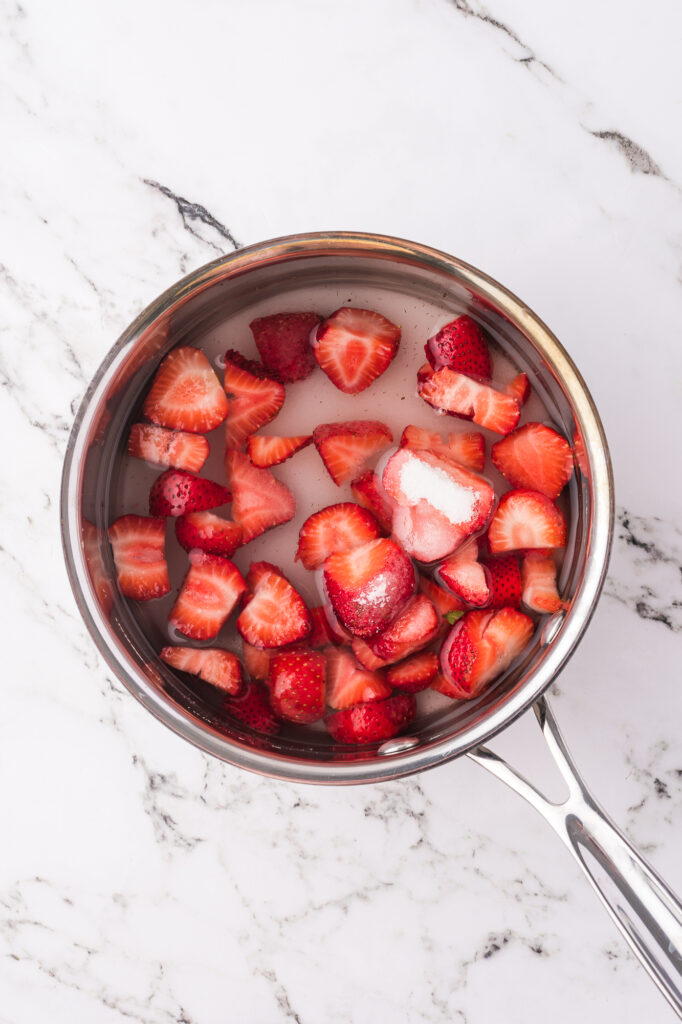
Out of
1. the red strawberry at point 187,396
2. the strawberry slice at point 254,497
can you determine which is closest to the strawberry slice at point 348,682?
the strawberry slice at point 254,497

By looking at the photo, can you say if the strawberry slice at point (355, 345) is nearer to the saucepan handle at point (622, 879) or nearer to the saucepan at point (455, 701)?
the saucepan at point (455, 701)

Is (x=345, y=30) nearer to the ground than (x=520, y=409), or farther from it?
farther from it

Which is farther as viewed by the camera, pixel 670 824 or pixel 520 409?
pixel 670 824

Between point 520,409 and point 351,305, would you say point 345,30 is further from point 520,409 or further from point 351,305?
point 520,409

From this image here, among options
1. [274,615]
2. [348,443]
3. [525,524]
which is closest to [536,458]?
[525,524]

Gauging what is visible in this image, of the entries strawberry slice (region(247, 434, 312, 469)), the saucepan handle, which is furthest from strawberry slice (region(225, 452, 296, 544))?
the saucepan handle

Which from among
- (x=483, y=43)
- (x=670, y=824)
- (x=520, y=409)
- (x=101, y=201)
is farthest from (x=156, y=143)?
(x=670, y=824)

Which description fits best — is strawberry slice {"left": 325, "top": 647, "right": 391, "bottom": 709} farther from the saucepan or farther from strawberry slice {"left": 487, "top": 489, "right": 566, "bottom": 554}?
strawberry slice {"left": 487, "top": 489, "right": 566, "bottom": 554}
